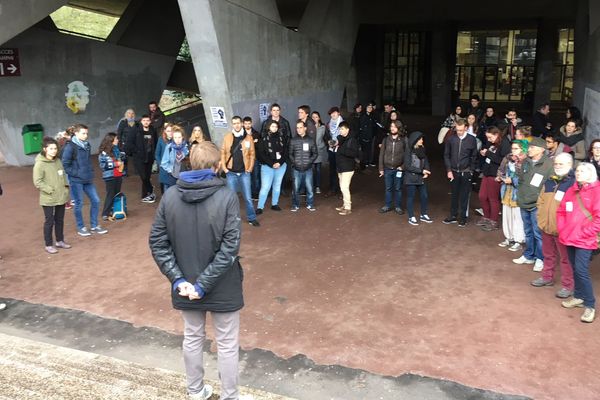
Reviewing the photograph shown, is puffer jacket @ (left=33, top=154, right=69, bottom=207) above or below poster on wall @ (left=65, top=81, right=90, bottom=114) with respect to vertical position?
below

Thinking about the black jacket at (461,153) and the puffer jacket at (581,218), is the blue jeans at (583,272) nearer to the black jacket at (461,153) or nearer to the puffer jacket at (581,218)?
the puffer jacket at (581,218)

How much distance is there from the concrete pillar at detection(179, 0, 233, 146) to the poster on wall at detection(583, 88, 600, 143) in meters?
7.03

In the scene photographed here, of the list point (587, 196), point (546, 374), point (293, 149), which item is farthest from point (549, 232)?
point (293, 149)

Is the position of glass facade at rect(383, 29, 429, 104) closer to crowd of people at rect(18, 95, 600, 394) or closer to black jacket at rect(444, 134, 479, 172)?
crowd of people at rect(18, 95, 600, 394)

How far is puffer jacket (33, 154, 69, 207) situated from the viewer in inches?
305

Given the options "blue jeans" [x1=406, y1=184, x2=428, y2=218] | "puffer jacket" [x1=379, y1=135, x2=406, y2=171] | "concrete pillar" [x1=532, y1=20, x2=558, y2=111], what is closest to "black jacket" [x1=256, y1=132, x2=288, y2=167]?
"puffer jacket" [x1=379, y1=135, x2=406, y2=171]

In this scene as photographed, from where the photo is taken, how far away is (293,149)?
10.1 meters

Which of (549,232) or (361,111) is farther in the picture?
(361,111)

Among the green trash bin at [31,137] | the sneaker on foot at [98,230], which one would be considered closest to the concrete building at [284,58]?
the green trash bin at [31,137]

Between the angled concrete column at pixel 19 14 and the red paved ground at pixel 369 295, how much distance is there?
466 centimetres

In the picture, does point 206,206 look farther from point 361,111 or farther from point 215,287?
point 361,111

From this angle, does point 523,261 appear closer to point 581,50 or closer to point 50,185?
point 50,185

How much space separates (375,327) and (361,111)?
8503 millimetres

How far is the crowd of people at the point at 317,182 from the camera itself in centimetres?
366
